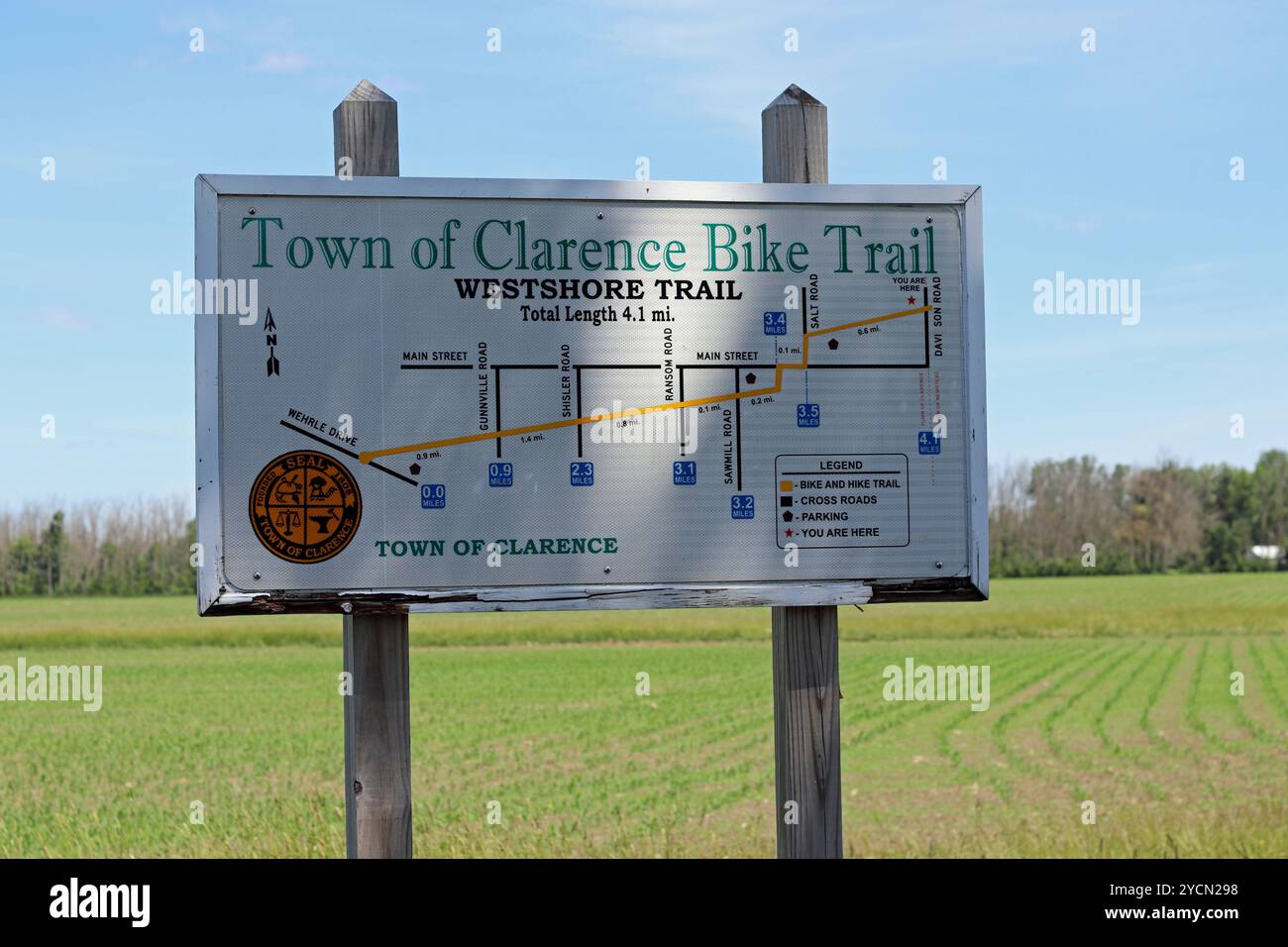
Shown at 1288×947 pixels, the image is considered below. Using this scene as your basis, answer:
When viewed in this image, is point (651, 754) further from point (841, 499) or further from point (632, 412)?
point (632, 412)

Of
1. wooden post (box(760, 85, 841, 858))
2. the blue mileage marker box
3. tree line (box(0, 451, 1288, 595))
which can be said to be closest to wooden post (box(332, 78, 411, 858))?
the blue mileage marker box

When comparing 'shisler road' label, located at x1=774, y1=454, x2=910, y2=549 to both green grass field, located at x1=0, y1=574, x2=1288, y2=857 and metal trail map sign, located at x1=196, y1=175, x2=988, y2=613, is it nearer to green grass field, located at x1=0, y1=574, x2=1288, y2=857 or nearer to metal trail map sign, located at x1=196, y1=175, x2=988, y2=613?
metal trail map sign, located at x1=196, y1=175, x2=988, y2=613

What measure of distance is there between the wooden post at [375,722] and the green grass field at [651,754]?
2.44m

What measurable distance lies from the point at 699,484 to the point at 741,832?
5.53m

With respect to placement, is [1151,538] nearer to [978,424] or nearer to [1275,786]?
[1275,786]

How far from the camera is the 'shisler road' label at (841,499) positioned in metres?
4.64

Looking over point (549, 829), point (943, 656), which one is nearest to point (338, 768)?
point (549, 829)

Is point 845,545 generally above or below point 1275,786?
above

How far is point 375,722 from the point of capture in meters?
4.47

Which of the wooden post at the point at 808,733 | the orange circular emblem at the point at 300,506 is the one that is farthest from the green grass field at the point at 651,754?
the orange circular emblem at the point at 300,506

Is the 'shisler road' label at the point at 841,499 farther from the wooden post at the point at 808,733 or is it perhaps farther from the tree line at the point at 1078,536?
the tree line at the point at 1078,536

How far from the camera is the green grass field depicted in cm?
857

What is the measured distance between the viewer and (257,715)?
62.6 ft

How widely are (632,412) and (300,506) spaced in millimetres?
1369
